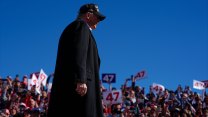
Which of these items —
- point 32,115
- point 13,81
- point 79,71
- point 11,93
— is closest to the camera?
point 79,71

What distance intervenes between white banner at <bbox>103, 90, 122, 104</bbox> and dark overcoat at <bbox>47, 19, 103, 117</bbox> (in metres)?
13.5

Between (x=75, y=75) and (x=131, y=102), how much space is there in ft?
50.6

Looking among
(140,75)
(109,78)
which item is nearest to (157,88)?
(140,75)

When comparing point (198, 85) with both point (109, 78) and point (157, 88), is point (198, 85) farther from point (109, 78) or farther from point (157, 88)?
point (109, 78)

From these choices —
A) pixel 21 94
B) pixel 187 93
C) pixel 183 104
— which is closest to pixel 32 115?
pixel 21 94

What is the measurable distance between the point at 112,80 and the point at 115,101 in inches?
167

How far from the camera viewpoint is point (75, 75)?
4473 mm

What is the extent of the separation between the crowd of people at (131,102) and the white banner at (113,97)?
8.2 inches

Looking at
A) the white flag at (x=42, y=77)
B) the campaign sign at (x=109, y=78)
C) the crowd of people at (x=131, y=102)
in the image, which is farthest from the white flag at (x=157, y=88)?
the white flag at (x=42, y=77)

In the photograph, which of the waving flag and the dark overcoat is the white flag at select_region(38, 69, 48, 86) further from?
the dark overcoat

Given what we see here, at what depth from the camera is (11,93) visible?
18828mm

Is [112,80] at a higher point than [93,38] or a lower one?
higher

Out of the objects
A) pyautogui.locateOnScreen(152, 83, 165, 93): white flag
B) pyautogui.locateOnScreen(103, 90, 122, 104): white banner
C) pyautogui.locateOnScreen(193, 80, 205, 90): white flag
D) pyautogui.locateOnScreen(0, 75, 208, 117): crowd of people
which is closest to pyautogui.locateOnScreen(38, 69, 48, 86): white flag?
pyautogui.locateOnScreen(0, 75, 208, 117): crowd of people

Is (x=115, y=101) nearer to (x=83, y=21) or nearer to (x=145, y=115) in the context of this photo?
(x=145, y=115)
